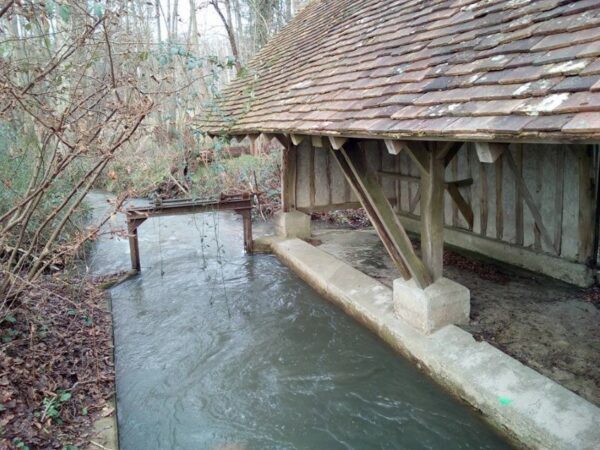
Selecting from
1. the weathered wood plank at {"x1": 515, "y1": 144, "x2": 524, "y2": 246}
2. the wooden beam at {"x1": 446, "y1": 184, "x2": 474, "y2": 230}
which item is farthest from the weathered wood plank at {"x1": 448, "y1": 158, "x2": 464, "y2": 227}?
the weathered wood plank at {"x1": 515, "y1": 144, "x2": 524, "y2": 246}

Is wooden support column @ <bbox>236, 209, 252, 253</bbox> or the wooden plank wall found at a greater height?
the wooden plank wall

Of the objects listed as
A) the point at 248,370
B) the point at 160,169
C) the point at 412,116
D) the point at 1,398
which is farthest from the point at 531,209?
the point at 160,169

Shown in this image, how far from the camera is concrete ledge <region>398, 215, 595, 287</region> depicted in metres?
5.00

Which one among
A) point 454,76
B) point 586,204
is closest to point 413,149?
point 454,76

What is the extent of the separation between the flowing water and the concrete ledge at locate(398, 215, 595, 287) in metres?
2.31

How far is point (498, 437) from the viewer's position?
3268 mm

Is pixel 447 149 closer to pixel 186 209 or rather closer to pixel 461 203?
pixel 461 203

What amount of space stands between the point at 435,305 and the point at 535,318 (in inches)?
42.8

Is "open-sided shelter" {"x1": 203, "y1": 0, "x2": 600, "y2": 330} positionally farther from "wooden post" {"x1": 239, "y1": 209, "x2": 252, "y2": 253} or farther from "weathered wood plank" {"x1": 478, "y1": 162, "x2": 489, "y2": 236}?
"wooden post" {"x1": 239, "y1": 209, "x2": 252, "y2": 253}

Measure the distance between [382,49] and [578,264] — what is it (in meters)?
3.20

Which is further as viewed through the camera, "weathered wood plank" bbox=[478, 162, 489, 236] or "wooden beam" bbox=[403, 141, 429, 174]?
"weathered wood plank" bbox=[478, 162, 489, 236]

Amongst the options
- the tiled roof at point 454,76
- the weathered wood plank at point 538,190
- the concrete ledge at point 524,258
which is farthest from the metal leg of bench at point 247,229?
the weathered wood plank at point 538,190

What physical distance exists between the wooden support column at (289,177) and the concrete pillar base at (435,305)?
149 inches

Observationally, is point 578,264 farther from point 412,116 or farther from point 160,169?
point 160,169
